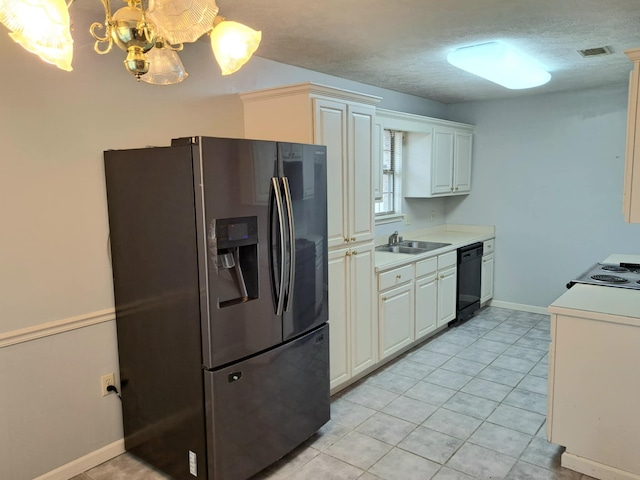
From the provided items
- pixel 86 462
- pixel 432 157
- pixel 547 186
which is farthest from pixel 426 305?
pixel 86 462

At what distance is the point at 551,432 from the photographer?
2.45m

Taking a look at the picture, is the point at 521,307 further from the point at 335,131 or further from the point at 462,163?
the point at 335,131

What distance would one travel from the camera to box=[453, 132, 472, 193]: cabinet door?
5.12 metres

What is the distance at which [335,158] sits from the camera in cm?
296

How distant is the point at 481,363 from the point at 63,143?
3390 millimetres

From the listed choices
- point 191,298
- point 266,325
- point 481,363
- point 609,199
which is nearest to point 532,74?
point 609,199

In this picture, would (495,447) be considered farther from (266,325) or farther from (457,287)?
(457,287)

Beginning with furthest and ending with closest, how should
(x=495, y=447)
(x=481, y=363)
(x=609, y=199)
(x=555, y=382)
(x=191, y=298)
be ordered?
(x=609, y=199), (x=481, y=363), (x=495, y=447), (x=555, y=382), (x=191, y=298)

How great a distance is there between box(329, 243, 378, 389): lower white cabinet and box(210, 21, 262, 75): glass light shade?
1.69 metres

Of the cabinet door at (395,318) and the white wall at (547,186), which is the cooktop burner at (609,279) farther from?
the white wall at (547,186)

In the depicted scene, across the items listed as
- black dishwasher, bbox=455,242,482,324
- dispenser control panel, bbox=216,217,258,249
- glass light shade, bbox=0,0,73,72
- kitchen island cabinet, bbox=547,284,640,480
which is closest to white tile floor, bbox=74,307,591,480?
kitchen island cabinet, bbox=547,284,640,480

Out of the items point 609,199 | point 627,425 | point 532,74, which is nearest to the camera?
point 627,425

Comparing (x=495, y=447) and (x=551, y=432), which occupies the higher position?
(x=551, y=432)

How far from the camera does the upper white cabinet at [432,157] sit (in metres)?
4.68
